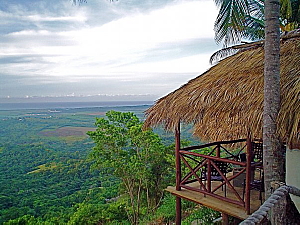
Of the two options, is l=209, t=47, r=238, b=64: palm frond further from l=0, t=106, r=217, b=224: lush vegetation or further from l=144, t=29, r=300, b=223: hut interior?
l=0, t=106, r=217, b=224: lush vegetation

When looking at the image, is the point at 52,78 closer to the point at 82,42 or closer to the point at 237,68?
the point at 82,42

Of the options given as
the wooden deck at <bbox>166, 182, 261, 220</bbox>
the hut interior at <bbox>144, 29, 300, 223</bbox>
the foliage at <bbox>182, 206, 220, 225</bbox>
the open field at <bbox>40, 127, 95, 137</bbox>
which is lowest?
the open field at <bbox>40, 127, 95, 137</bbox>

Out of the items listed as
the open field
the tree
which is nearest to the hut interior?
the tree

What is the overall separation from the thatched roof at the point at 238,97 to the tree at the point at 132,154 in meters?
2.96

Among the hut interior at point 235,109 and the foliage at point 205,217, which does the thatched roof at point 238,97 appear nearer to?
the hut interior at point 235,109

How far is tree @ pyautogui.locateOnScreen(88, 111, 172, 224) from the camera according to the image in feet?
24.3

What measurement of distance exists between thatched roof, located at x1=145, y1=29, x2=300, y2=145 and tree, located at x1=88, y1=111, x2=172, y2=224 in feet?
9.71

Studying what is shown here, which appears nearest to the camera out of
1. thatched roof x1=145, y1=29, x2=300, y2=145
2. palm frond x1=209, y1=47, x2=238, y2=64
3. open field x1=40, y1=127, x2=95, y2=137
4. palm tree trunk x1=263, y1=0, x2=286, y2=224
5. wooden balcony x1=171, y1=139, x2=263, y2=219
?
palm tree trunk x1=263, y1=0, x2=286, y2=224

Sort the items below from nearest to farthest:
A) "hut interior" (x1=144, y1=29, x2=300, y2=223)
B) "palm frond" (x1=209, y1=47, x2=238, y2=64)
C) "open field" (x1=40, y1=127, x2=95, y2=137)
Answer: "hut interior" (x1=144, y1=29, x2=300, y2=223) < "palm frond" (x1=209, y1=47, x2=238, y2=64) < "open field" (x1=40, y1=127, x2=95, y2=137)

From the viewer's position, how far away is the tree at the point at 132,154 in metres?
7.42

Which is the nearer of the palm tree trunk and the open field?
the palm tree trunk

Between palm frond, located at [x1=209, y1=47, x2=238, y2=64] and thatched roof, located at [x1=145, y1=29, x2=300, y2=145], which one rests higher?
palm frond, located at [x1=209, y1=47, x2=238, y2=64]

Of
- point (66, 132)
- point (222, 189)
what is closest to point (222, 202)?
point (222, 189)

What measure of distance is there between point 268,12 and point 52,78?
26.0 meters
